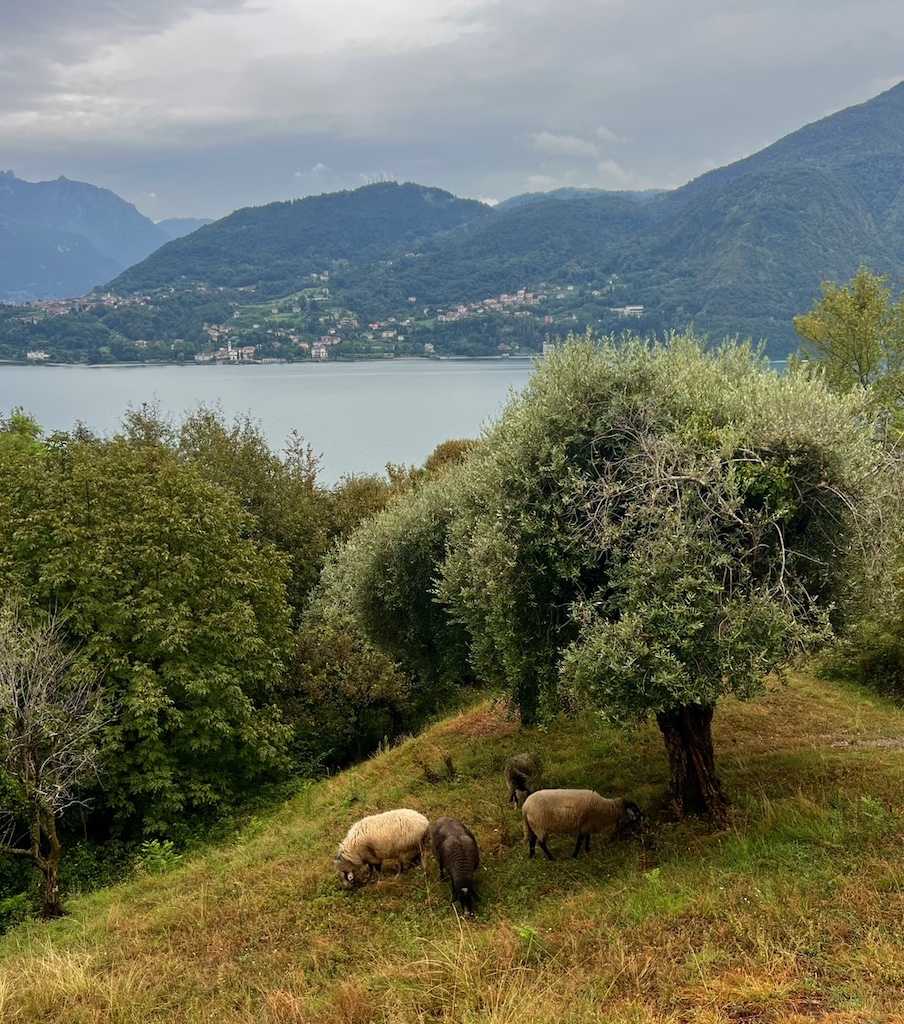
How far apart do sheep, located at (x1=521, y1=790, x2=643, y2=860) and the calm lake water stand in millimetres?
57234

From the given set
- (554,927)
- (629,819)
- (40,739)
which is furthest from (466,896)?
(40,739)

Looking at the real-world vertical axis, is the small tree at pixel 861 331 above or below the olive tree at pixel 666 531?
above

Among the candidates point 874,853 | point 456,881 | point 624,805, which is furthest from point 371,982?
point 874,853

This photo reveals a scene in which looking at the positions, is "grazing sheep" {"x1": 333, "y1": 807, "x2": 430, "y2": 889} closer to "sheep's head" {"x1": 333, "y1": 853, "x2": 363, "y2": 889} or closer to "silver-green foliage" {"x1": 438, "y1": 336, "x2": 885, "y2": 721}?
"sheep's head" {"x1": 333, "y1": 853, "x2": 363, "y2": 889}

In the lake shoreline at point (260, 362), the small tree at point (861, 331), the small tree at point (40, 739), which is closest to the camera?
the small tree at point (40, 739)

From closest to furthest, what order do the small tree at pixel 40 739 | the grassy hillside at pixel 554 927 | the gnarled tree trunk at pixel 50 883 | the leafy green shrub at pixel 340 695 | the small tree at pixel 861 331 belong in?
A: 1. the grassy hillside at pixel 554 927
2. the small tree at pixel 40 739
3. the gnarled tree trunk at pixel 50 883
4. the leafy green shrub at pixel 340 695
5. the small tree at pixel 861 331

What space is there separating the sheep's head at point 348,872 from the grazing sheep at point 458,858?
149 cm

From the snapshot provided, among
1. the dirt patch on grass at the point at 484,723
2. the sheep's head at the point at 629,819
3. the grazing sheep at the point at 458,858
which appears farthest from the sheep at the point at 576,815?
the dirt patch on grass at the point at 484,723

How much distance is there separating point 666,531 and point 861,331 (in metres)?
37.4

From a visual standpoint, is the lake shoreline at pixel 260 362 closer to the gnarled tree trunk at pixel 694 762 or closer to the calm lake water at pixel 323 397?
the calm lake water at pixel 323 397

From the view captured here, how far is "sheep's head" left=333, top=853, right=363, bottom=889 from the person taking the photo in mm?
11883

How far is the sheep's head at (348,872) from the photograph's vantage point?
39.0 ft

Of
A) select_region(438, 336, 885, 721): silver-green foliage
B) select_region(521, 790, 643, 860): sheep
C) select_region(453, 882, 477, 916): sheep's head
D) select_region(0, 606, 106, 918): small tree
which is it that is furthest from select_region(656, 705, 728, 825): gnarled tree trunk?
select_region(0, 606, 106, 918): small tree

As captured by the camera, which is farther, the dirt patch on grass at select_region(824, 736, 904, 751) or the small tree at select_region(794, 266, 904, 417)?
the small tree at select_region(794, 266, 904, 417)
